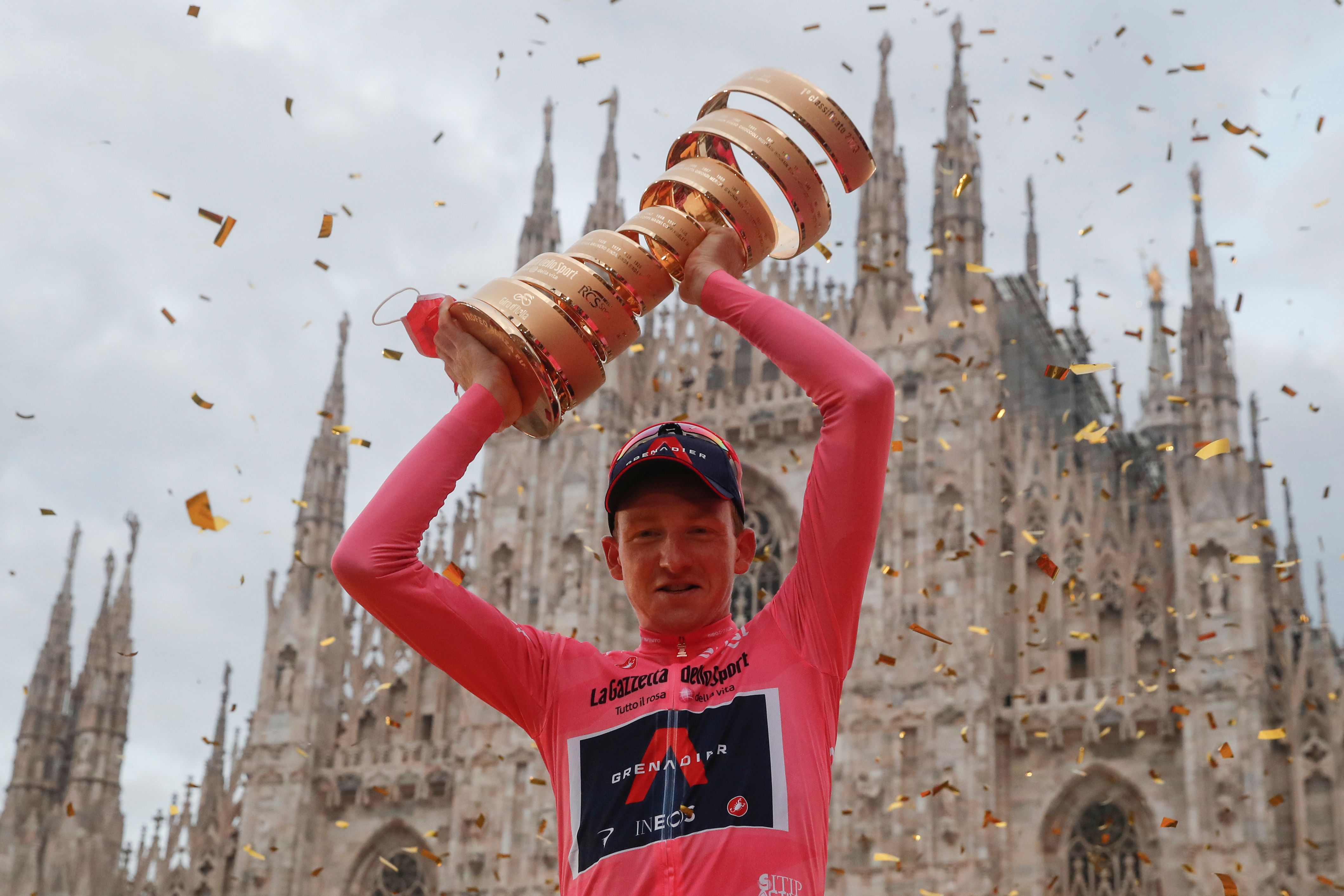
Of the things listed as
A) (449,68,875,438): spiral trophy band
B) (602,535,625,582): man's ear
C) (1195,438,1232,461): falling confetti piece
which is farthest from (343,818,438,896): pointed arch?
(449,68,875,438): spiral trophy band

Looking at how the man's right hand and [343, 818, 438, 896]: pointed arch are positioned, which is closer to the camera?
the man's right hand

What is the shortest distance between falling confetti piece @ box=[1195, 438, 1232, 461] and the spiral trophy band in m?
9.37

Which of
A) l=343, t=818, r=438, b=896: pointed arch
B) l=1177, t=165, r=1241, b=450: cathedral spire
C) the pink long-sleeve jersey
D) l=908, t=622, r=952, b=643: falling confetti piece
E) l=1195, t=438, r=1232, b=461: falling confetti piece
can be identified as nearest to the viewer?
the pink long-sleeve jersey

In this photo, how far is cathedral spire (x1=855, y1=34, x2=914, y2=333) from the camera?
22203 mm

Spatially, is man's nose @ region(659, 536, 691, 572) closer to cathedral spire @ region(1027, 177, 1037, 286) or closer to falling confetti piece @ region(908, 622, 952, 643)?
falling confetti piece @ region(908, 622, 952, 643)

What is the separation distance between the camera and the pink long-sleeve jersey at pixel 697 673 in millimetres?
2184

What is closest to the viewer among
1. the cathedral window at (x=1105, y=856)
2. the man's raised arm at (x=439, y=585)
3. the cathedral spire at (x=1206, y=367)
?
the man's raised arm at (x=439, y=585)

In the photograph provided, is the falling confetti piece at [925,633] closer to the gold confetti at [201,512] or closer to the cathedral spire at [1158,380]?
the gold confetti at [201,512]

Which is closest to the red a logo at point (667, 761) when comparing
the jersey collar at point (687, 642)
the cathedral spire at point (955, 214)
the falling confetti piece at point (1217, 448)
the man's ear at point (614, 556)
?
the jersey collar at point (687, 642)

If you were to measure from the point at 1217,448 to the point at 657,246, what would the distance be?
14.6 meters

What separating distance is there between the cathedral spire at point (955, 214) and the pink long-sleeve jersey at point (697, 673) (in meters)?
19.4

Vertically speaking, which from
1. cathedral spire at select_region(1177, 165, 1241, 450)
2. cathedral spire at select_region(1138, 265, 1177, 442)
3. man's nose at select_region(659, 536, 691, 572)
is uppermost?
cathedral spire at select_region(1138, 265, 1177, 442)

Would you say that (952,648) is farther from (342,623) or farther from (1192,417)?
(342,623)

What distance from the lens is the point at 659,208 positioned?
102 inches
